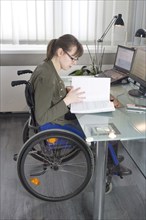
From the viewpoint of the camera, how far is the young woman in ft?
5.50

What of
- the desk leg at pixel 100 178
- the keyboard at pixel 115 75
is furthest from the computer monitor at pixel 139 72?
the desk leg at pixel 100 178

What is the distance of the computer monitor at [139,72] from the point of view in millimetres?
2110

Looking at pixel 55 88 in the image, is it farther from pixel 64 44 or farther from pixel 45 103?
pixel 64 44

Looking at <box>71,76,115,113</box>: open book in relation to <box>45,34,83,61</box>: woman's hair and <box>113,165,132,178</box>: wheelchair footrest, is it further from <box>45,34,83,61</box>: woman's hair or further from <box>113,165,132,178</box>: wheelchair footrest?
<box>113,165,132,178</box>: wheelchair footrest

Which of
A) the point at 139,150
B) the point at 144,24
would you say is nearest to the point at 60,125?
the point at 139,150

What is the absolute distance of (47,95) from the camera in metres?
1.67

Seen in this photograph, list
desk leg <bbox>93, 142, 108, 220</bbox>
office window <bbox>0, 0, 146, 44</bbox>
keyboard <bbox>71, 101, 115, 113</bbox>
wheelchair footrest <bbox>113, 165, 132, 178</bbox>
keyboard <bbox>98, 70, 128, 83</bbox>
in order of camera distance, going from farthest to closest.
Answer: office window <bbox>0, 0, 146, 44</bbox>
keyboard <bbox>98, 70, 128, 83</bbox>
wheelchair footrest <bbox>113, 165, 132, 178</bbox>
keyboard <bbox>71, 101, 115, 113</bbox>
desk leg <bbox>93, 142, 108, 220</bbox>

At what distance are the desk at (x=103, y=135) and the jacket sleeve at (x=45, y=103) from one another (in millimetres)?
133

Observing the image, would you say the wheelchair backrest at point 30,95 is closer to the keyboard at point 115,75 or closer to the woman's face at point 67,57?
the woman's face at point 67,57

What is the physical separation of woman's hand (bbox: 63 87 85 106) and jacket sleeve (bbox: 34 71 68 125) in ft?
0.12

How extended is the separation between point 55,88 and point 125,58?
105cm

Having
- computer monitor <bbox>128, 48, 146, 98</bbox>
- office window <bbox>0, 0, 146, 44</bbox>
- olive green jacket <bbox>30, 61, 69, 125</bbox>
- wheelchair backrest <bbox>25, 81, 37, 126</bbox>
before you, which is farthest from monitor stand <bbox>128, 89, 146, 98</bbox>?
office window <bbox>0, 0, 146, 44</bbox>

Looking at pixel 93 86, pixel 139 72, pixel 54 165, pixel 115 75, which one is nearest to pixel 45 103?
pixel 93 86

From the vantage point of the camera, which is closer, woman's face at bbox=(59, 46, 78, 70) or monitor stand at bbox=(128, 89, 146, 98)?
woman's face at bbox=(59, 46, 78, 70)
